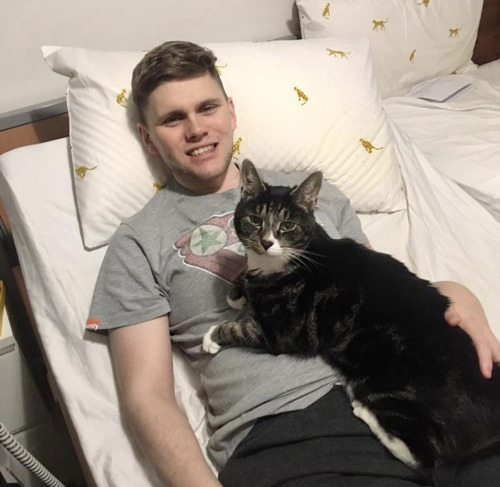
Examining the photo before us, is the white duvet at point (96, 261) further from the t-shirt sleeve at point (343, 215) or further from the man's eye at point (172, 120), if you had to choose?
the man's eye at point (172, 120)

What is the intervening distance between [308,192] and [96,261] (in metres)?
0.60

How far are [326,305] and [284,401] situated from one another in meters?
0.22

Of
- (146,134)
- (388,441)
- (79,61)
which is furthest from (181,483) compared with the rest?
(79,61)

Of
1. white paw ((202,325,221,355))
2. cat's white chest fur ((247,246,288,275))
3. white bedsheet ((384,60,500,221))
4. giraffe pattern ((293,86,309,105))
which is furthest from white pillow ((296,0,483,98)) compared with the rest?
white paw ((202,325,221,355))

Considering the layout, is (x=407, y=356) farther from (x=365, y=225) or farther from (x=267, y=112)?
(x=267, y=112)

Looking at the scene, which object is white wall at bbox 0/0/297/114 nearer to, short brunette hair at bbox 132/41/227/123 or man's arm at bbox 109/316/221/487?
short brunette hair at bbox 132/41/227/123

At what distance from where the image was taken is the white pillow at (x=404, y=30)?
1.91 metres

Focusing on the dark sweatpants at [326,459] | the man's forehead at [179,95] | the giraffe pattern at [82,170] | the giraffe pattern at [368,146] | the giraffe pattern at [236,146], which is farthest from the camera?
the giraffe pattern at [368,146]

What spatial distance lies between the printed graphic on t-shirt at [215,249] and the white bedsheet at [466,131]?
3.06 ft

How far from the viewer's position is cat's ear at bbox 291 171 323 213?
1.04 metres

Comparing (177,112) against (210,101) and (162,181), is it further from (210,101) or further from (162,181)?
(162,181)

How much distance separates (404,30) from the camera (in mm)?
2111

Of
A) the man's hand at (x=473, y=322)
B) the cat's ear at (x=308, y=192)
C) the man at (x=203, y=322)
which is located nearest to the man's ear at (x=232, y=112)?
the man at (x=203, y=322)

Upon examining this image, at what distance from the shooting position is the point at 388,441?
87 cm
